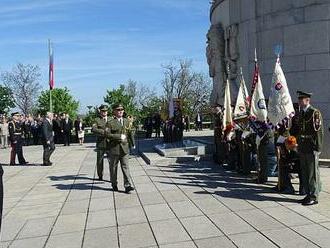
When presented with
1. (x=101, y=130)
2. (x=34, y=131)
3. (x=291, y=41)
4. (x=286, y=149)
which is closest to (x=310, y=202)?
(x=286, y=149)

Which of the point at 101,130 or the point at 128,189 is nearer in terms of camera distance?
the point at 128,189

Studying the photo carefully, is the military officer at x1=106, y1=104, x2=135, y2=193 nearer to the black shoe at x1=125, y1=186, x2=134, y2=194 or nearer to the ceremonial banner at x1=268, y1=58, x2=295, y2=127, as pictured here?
the black shoe at x1=125, y1=186, x2=134, y2=194

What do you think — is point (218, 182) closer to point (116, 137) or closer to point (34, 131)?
point (116, 137)

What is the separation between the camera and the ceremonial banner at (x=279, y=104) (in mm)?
9812

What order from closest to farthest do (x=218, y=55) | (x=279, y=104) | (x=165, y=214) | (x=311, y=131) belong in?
(x=165, y=214)
(x=311, y=131)
(x=279, y=104)
(x=218, y=55)

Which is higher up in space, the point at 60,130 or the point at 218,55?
the point at 218,55

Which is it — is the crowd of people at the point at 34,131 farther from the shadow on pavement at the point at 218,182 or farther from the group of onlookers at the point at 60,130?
the shadow on pavement at the point at 218,182

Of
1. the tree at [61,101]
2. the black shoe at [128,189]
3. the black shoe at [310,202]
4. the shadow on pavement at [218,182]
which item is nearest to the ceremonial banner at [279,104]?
the shadow on pavement at [218,182]

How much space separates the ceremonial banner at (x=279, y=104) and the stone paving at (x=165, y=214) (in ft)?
4.48

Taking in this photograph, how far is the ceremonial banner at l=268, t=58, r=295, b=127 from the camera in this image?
9812 millimetres

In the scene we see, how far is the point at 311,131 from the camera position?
332 inches

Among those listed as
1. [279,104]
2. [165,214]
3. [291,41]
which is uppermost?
[291,41]

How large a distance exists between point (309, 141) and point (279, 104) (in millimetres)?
1607

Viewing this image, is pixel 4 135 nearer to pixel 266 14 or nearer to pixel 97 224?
pixel 266 14
